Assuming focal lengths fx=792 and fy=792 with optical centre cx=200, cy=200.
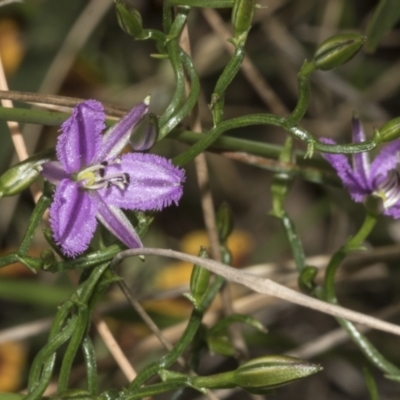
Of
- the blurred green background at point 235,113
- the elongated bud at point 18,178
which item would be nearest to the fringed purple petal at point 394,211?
the elongated bud at point 18,178

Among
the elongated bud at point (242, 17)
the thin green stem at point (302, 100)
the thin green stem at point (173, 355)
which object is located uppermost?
the elongated bud at point (242, 17)

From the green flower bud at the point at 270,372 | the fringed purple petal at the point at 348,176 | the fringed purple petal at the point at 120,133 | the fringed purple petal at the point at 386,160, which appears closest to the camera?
the green flower bud at the point at 270,372

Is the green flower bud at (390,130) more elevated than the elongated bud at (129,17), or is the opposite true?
the elongated bud at (129,17)

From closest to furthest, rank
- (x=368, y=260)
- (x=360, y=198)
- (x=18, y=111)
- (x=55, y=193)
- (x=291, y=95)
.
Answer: (x=55, y=193) < (x=18, y=111) < (x=360, y=198) < (x=368, y=260) < (x=291, y=95)

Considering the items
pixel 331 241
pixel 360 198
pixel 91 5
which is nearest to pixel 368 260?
pixel 360 198

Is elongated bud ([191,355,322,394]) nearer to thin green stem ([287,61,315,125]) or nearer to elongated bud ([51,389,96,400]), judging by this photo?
elongated bud ([51,389,96,400])

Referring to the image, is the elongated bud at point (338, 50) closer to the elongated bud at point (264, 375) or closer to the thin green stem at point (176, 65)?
the thin green stem at point (176, 65)

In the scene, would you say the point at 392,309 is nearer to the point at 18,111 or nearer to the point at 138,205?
the point at 138,205

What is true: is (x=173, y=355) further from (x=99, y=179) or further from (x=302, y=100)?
(x=302, y=100)
